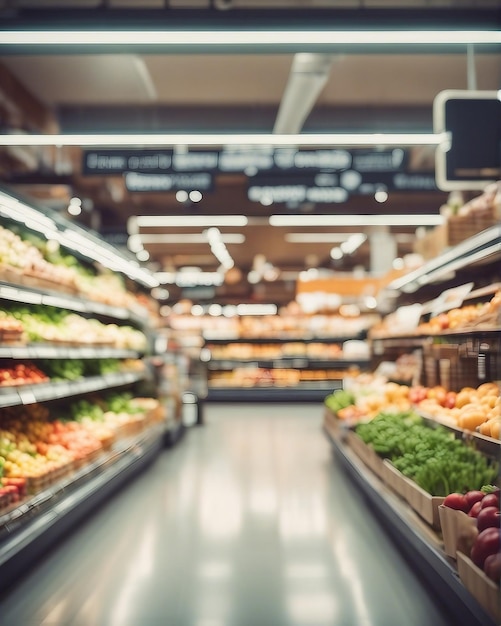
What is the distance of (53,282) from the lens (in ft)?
16.4

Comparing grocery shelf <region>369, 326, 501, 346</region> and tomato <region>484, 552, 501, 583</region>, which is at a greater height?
grocery shelf <region>369, 326, 501, 346</region>

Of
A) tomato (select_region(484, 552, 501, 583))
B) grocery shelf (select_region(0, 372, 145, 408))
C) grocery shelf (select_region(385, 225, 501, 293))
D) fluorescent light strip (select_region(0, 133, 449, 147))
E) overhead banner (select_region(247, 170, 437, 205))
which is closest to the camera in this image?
tomato (select_region(484, 552, 501, 583))

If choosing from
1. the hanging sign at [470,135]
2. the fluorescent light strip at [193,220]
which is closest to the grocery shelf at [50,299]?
the hanging sign at [470,135]

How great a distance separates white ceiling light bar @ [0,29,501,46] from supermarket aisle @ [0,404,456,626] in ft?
9.64

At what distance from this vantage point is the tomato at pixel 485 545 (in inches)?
93.9

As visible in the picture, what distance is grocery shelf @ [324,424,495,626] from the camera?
8.20 ft

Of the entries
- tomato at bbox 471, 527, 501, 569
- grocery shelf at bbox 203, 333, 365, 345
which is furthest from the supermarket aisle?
grocery shelf at bbox 203, 333, 365, 345

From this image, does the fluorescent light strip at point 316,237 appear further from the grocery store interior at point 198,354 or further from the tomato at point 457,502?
the tomato at point 457,502

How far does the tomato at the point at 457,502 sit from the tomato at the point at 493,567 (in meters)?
0.64

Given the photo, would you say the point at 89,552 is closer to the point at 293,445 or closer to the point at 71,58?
the point at 293,445

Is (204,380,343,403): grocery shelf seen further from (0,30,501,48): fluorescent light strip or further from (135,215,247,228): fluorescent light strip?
(0,30,501,48): fluorescent light strip

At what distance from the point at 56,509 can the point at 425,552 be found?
2.34 m

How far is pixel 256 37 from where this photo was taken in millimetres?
3203

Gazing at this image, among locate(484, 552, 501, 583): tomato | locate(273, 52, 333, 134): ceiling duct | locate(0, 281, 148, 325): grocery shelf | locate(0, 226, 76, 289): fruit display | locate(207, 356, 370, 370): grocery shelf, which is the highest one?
locate(273, 52, 333, 134): ceiling duct
